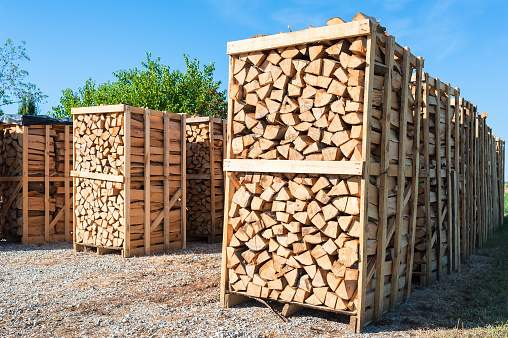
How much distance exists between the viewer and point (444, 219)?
25.5ft

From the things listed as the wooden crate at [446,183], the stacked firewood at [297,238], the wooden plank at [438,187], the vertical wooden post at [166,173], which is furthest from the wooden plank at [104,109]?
the wooden plank at [438,187]

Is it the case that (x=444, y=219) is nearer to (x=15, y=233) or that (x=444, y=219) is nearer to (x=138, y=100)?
(x=15, y=233)

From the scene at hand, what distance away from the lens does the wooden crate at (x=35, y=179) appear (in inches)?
424

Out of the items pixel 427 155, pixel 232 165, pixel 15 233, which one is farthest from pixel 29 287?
pixel 427 155

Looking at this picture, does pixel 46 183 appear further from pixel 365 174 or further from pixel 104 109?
pixel 365 174

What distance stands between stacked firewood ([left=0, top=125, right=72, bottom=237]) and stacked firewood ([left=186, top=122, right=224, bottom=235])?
3.04 m

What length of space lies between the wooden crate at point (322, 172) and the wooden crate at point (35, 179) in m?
7.06

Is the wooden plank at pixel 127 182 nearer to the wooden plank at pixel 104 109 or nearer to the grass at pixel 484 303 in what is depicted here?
the wooden plank at pixel 104 109

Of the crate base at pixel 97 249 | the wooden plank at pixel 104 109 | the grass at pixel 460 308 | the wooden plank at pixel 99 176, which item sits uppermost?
the wooden plank at pixel 104 109

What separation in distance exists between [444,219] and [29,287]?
21.6 ft

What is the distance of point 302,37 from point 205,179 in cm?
628

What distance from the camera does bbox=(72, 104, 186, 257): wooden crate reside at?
29.1ft

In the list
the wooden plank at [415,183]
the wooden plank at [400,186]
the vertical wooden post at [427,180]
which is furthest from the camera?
the vertical wooden post at [427,180]

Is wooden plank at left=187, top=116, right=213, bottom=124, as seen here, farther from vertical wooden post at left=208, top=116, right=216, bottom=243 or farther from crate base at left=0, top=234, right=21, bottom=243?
crate base at left=0, top=234, right=21, bottom=243
